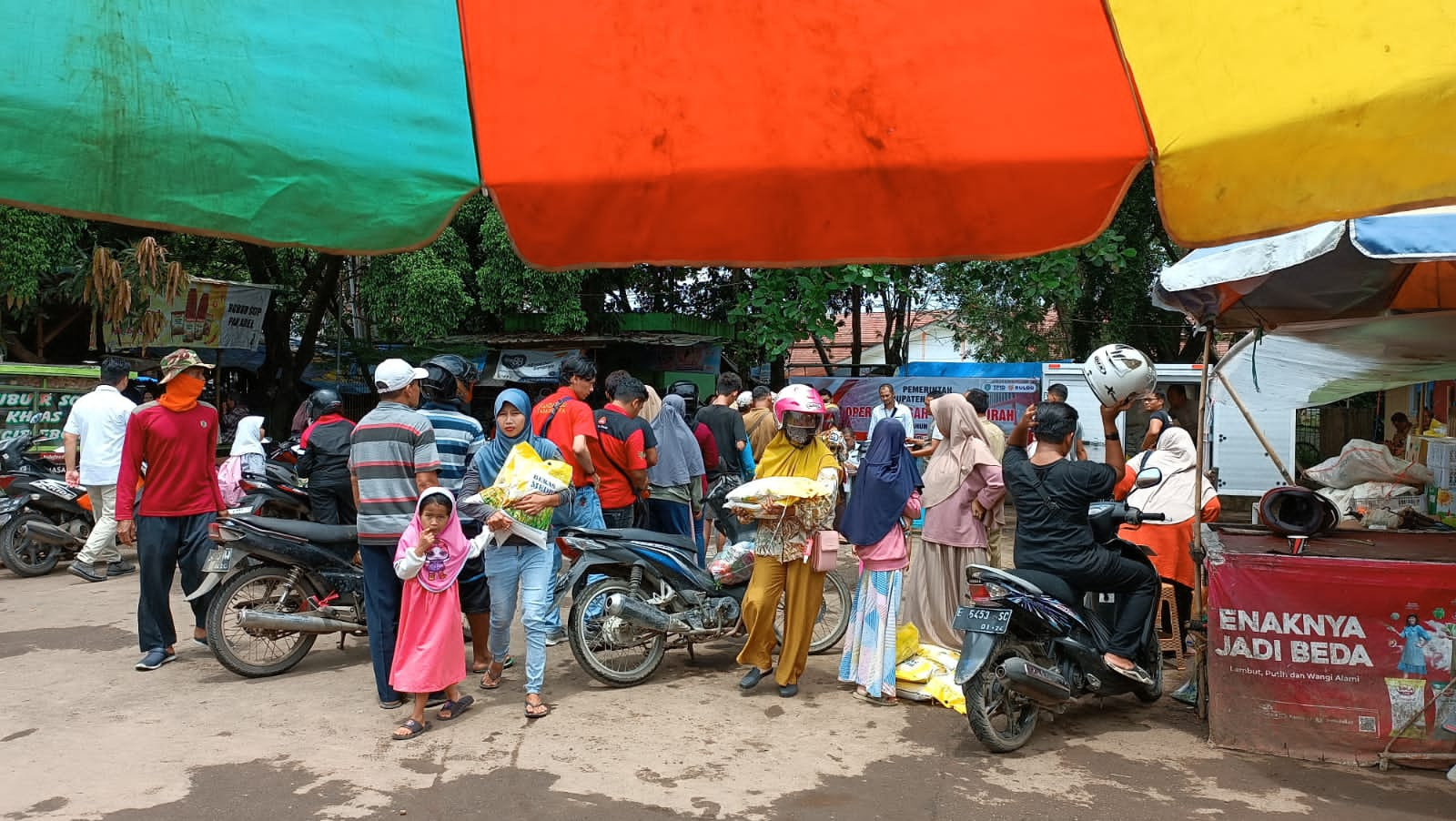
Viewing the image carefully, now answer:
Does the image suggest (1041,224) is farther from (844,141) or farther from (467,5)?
(467,5)

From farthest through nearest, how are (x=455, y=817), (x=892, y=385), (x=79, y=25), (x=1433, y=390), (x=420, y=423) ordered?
(x=892, y=385)
(x=1433, y=390)
(x=420, y=423)
(x=455, y=817)
(x=79, y=25)

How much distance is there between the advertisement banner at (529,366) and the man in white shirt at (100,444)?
30.3ft

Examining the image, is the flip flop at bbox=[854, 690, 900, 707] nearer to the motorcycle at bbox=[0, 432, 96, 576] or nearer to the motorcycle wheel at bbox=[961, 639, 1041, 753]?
the motorcycle wheel at bbox=[961, 639, 1041, 753]

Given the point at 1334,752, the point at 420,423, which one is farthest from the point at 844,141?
the point at 1334,752

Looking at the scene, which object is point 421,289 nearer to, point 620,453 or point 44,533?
point 44,533

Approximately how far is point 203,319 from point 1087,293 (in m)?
13.3

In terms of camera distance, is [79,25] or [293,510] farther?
[293,510]

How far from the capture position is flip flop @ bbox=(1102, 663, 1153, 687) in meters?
5.04

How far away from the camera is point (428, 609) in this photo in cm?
494

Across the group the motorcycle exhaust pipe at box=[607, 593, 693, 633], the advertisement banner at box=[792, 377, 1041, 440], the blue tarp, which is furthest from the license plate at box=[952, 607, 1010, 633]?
the blue tarp

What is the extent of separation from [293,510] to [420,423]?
150 inches

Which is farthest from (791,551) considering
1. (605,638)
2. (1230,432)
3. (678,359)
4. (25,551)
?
(678,359)

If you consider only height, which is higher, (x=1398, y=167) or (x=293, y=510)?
(x=1398, y=167)

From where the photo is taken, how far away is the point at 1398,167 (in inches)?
72.9
